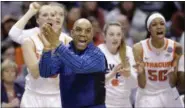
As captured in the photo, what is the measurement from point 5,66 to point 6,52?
→ 3.68 ft

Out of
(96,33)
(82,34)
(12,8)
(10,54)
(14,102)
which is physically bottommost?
(14,102)

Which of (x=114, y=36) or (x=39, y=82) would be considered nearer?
(x=39, y=82)

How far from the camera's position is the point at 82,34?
22.8ft

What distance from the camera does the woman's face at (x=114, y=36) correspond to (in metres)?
8.71

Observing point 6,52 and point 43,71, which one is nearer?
point 43,71

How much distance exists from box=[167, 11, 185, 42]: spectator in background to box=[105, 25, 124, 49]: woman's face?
9.07 ft

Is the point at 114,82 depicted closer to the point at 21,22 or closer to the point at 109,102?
the point at 109,102

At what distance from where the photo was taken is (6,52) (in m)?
10.5

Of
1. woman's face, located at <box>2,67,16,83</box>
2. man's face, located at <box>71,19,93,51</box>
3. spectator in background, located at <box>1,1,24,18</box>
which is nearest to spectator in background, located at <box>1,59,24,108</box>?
woman's face, located at <box>2,67,16,83</box>

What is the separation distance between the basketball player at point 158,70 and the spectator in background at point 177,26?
8.72ft

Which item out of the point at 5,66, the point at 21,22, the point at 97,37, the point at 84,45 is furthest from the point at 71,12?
the point at 84,45

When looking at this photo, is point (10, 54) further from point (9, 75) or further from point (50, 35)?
point (50, 35)

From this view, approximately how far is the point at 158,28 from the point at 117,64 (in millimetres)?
679

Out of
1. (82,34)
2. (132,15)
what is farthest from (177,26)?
(82,34)
